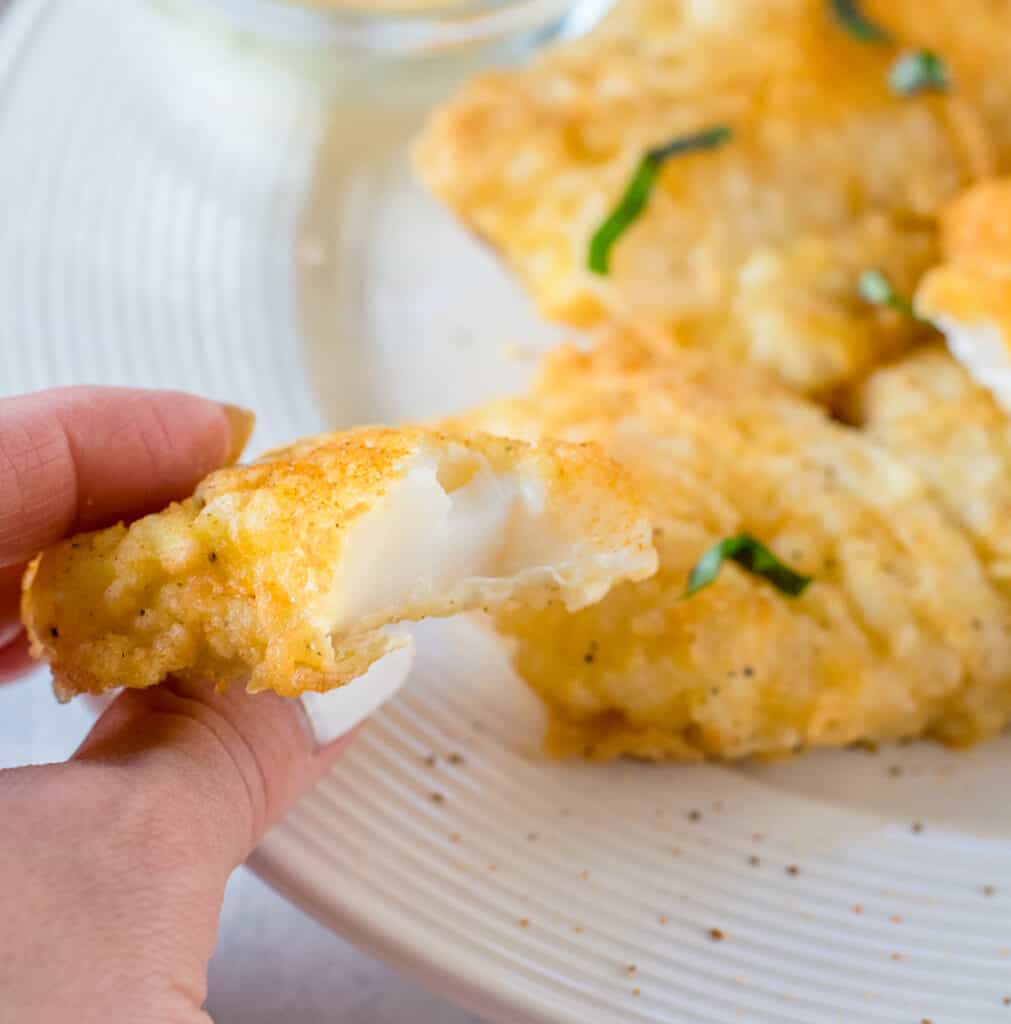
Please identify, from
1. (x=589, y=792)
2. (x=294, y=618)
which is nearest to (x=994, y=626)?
(x=589, y=792)

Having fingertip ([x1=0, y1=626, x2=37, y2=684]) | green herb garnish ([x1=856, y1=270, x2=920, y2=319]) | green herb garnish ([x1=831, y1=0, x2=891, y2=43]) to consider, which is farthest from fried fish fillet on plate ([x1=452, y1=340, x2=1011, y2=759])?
green herb garnish ([x1=831, y1=0, x2=891, y2=43])

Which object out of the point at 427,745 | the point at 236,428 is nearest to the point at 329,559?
the point at 236,428

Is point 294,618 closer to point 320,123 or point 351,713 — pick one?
point 351,713

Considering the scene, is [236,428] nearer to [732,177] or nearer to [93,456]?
[93,456]

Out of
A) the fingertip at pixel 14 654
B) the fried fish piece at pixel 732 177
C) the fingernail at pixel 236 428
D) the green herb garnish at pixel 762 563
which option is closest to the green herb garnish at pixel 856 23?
the fried fish piece at pixel 732 177

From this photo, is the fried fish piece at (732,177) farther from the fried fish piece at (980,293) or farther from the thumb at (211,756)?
the thumb at (211,756)
